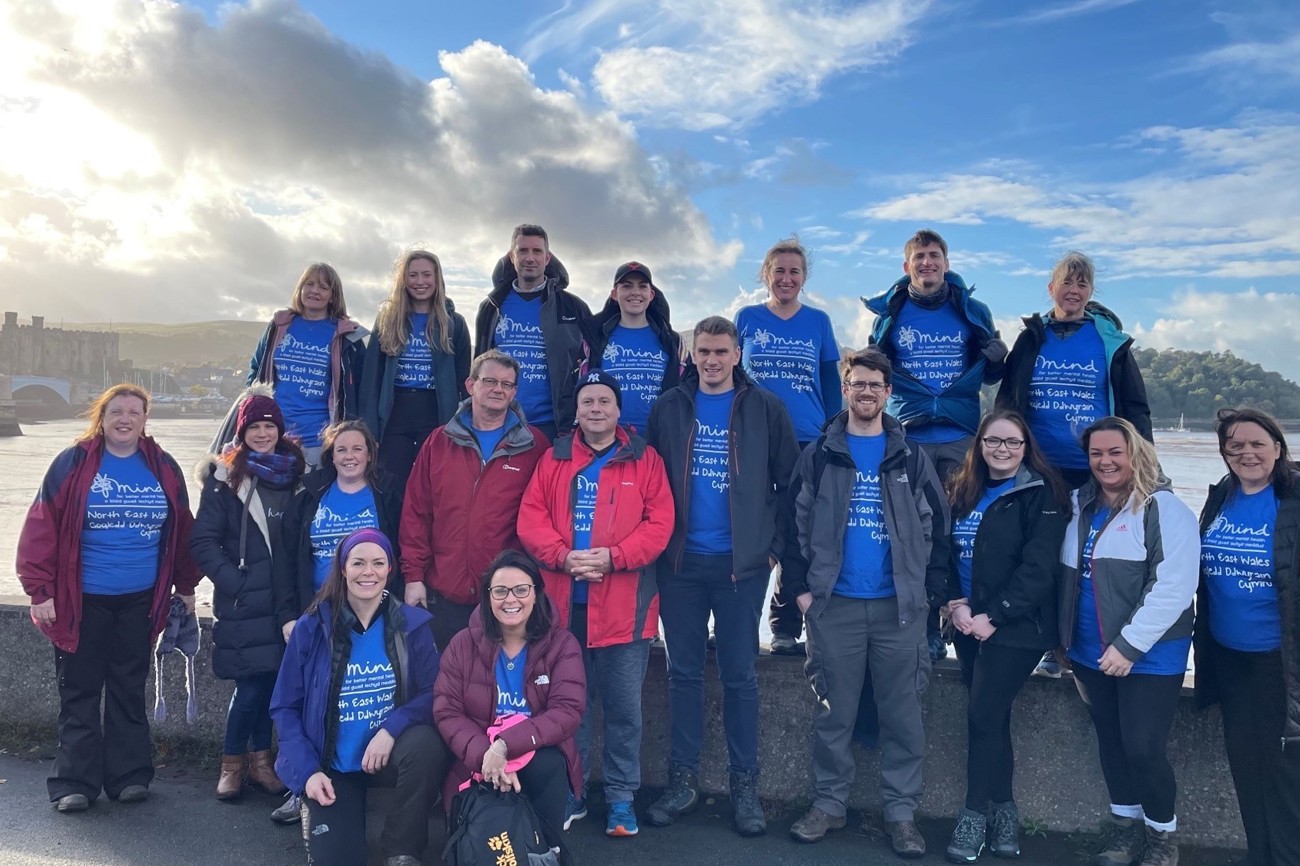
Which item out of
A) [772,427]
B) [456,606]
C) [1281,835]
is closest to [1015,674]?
[1281,835]

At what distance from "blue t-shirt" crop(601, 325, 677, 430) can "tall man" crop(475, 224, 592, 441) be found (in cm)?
25

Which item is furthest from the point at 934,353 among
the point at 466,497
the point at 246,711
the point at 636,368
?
the point at 246,711

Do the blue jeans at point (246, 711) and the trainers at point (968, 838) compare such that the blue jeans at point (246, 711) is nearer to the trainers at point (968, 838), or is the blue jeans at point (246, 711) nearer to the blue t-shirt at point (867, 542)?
the blue t-shirt at point (867, 542)

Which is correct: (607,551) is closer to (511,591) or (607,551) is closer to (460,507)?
(511,591)

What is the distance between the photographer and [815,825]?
13.1ft

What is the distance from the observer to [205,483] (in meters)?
4.25

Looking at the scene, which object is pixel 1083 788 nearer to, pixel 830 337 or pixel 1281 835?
pixel 1281 835

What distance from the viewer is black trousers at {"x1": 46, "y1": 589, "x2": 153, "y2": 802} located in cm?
419

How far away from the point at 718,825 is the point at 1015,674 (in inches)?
61.9

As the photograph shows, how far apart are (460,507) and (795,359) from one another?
1970mm

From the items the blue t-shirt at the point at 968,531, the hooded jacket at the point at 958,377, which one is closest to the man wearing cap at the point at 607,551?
the blue t-shirt at the point at 968,531

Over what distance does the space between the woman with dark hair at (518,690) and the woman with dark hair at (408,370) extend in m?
1.56

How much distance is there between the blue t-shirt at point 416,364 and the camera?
16.4 feet

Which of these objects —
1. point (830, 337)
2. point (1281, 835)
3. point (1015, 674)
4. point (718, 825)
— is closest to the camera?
point (1281, 835)
